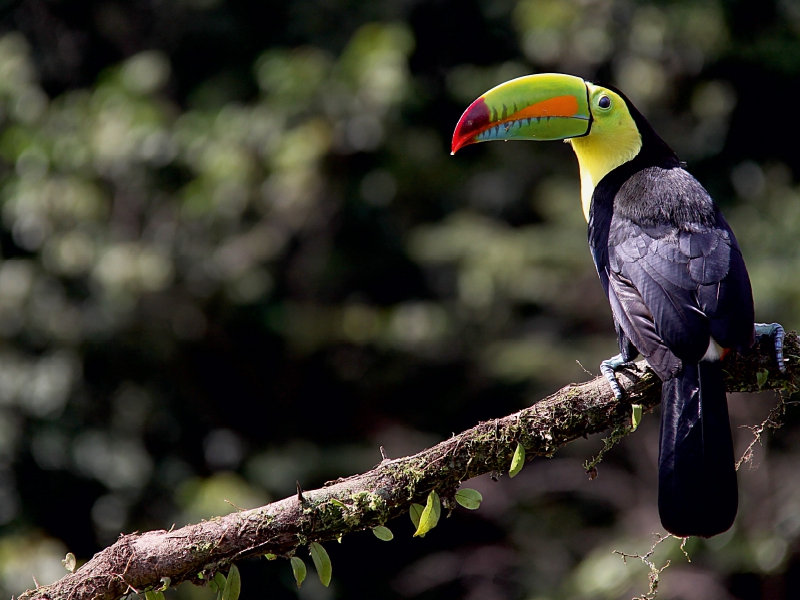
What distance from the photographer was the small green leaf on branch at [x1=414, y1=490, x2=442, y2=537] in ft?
7.91

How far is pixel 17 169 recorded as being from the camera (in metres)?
5.97

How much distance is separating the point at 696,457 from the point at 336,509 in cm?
94

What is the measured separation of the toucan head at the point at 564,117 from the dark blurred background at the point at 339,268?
2.34m

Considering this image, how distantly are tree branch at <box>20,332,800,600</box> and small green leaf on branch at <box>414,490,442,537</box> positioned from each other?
0.11ft

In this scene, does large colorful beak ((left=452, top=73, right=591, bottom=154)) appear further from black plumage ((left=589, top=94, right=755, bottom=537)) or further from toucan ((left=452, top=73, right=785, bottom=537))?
black plumage ((left=589, top=94, right=755, bottom=537))

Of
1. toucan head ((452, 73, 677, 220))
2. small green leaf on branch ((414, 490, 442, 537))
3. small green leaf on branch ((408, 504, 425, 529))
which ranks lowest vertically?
small green leaf on branch ((408, 504, 425, 529))

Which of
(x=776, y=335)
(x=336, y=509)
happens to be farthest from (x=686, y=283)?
(x=336, y=509)

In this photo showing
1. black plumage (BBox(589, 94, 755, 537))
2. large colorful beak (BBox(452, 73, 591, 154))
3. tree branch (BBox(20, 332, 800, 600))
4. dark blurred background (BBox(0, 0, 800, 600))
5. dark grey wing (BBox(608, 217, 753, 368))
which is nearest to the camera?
tree branch (BBox(20, 332, 800, 600))

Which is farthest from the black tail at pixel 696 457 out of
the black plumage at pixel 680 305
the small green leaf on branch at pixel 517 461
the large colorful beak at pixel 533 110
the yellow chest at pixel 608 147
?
the large colorful beak at pixel 533 110

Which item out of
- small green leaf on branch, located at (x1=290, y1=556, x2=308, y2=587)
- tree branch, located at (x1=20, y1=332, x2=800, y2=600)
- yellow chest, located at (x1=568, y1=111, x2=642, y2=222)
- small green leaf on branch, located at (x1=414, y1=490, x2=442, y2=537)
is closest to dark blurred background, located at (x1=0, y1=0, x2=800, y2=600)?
yellow chest, located at (x1=568, y1=111, x2=642, y2=222)

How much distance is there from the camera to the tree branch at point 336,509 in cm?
241

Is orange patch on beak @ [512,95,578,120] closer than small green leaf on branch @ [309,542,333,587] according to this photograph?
No

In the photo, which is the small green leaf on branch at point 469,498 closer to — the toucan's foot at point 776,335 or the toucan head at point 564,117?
the toucan's foot at point 776,335

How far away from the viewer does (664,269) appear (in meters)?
2.90
